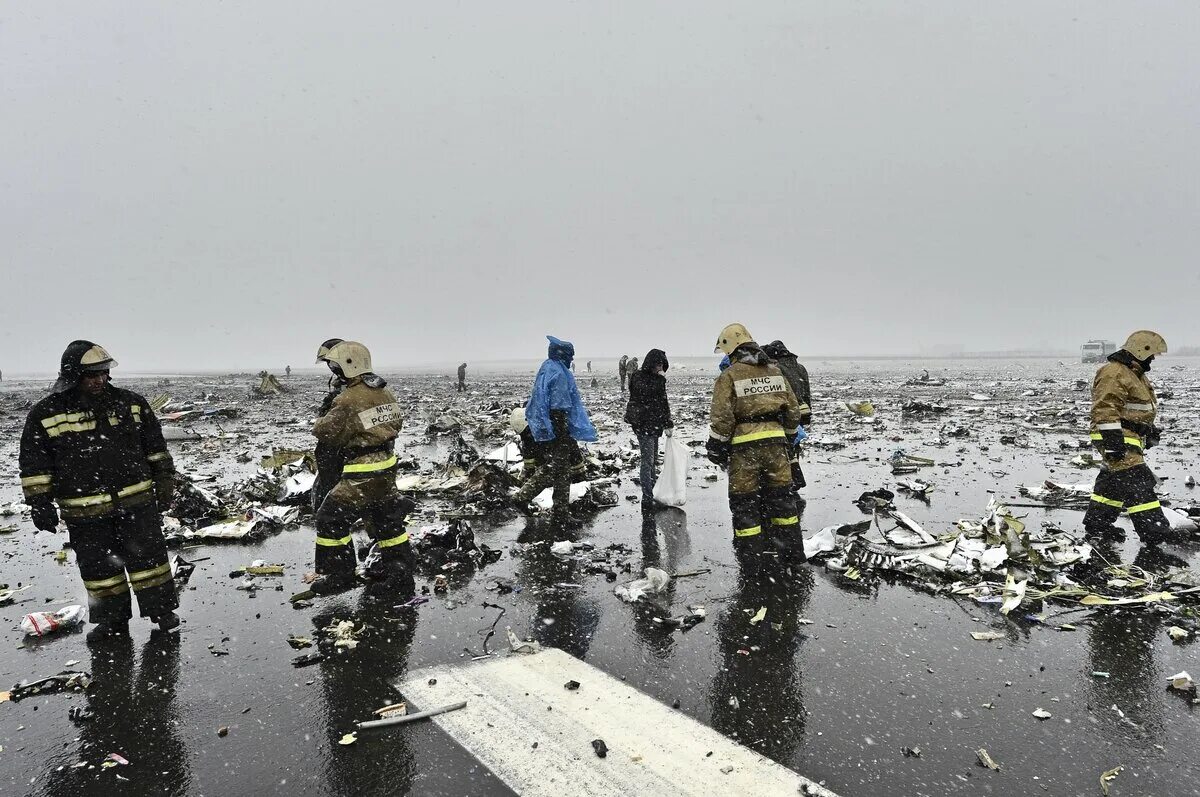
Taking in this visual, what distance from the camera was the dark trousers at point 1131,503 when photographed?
17.7 ft

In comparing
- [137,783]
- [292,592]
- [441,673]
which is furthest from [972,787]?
[292,592]

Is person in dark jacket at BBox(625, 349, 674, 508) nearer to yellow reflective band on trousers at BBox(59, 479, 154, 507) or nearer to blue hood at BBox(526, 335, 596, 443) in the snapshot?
blue hood at BBox(526, 335, 596, 443)

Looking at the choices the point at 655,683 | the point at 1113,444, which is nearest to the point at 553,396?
the point at 655,683

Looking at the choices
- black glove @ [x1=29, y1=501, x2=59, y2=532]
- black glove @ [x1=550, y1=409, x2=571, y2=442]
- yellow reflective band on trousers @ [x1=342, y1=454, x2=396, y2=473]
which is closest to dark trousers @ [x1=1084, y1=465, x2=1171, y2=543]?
black glove @ [x1=550, y1=409, x2=571, y2=442]

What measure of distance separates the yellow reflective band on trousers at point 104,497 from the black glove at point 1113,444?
8080 millimetres

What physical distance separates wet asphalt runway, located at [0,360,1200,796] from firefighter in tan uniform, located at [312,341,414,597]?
295 millimetres

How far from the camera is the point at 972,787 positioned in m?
2.58

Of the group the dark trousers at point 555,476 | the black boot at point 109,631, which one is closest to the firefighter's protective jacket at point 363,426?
the black boot at point 109,631

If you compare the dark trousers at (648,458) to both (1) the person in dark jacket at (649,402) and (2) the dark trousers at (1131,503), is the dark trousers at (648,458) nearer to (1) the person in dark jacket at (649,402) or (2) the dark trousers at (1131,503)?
(1) the person in dark jacket at (649,402)

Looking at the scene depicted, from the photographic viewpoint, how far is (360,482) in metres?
4.82

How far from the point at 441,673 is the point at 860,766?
2.37 meters

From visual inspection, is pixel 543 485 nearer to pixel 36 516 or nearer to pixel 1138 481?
pixel 36 516

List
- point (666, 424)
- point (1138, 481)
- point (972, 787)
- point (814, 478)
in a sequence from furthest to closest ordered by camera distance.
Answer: point (814, 478) → point (666, 424) → point (1138, 481) → point (972, 787)

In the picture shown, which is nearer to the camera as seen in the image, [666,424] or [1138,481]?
[1138,481]
